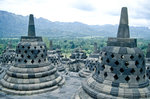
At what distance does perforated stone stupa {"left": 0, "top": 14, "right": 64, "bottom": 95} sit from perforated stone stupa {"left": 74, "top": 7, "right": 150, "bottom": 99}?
7.45 m

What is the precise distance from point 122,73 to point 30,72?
1087 cm

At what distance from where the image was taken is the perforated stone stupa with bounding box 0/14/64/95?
1681cm

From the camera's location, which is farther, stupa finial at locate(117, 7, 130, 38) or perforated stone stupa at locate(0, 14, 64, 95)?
perforated stone stupa at locate(0, 14, 64, 95)

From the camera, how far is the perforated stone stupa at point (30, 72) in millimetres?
16812

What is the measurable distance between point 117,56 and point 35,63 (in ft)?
35.1

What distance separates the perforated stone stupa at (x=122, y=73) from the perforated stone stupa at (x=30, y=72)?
7.45 metres

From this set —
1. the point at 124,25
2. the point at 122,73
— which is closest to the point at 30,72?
the point at 122,73

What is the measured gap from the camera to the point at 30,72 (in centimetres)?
1762

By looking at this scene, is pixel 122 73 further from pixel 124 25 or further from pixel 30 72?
pixel 30 72

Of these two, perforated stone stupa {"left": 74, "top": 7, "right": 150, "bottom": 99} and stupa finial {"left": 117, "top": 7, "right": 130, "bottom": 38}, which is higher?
stupa finial {"left": 117, "top": 7, "right": 130, "bottom": 38}

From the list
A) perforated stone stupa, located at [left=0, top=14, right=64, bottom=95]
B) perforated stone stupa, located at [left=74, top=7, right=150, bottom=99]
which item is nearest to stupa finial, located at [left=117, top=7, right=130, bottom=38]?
perforated stone stupa, located at [left=74, top=7, right=150, bottom=99]

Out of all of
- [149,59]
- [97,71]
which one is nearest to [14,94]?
[97,71]

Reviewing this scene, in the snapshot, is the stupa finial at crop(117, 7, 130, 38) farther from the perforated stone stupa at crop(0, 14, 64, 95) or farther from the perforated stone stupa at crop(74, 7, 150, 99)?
the perforated stone stupa at crop(0, 14, 64, 95)

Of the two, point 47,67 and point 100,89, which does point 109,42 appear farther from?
point 47,67
